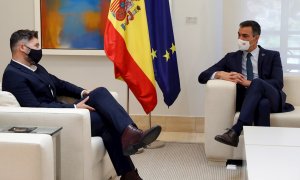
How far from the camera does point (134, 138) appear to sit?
2955 millimetres

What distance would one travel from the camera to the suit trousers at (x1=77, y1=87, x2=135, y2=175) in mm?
3057

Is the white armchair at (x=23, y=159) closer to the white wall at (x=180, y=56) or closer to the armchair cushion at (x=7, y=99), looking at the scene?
the armchair cushion at (x=7, y=99)

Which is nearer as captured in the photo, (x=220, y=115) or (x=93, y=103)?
(x=93, y=103)

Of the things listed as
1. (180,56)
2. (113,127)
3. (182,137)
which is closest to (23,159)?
(113,127)

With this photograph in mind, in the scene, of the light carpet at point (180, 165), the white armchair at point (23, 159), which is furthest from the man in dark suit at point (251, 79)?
the white armchair at point (23, 159)

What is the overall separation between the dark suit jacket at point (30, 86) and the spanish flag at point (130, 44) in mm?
818

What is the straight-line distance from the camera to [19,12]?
508cm

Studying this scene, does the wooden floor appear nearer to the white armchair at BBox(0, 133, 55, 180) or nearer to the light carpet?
the light carpet

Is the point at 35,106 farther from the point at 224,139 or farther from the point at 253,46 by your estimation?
the point at 253,46

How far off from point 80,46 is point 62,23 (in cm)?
33

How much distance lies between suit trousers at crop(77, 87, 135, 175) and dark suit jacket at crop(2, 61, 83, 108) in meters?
0.22

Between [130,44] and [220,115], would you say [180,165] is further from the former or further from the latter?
[130,44]

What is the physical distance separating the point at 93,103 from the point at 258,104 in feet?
4.43

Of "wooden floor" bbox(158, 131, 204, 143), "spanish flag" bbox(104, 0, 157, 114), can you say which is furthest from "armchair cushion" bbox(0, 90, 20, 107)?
"wooden floor" bbox(158, 131, 204, 143)
